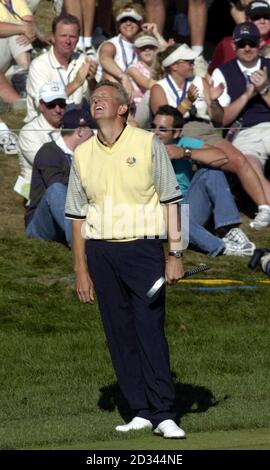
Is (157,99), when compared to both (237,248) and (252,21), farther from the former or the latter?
(252,21)

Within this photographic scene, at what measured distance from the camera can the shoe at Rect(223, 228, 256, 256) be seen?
13.5m

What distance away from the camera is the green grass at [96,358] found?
8953 millimetres

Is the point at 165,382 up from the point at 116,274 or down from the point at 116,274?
down

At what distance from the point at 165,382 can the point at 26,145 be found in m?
5.53

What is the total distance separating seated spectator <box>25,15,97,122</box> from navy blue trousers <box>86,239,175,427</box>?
19.9 feet

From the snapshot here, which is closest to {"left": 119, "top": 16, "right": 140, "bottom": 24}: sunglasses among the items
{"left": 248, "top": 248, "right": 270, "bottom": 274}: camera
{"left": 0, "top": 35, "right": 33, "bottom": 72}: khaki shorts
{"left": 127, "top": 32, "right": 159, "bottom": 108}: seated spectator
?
{"left": 127, "top": 32, "right": 159, "bottom": 108}: seated spectator

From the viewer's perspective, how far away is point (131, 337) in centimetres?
895

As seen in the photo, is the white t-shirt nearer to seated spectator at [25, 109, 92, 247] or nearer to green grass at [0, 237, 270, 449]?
seated spectator at [25, 109, 92, 247]

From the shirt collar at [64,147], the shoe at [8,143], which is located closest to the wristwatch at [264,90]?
the shirt collar at [64,147]

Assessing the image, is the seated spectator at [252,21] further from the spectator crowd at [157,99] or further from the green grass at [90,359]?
the green grass at [90,359]

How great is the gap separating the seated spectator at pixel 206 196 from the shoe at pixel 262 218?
488mm
